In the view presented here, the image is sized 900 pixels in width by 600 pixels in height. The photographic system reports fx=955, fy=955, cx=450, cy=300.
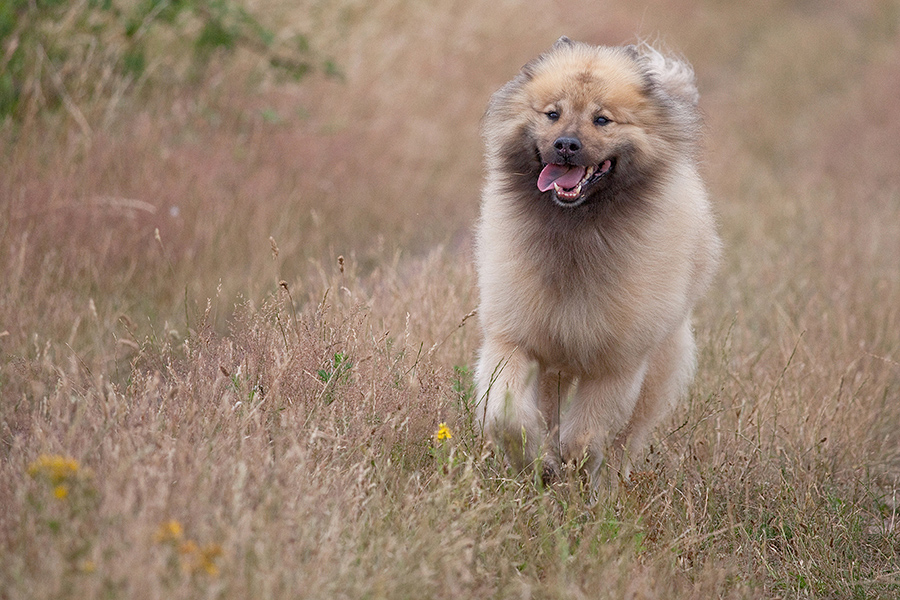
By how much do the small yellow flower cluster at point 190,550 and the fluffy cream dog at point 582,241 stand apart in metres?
1.58

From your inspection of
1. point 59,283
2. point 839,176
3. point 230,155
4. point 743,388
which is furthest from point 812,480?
point 839,176

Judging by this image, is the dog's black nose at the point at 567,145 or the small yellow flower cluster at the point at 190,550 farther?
the dog's black nose at the point at 567,145

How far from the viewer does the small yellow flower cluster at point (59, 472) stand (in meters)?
2.51

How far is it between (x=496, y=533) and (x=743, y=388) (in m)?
2.18

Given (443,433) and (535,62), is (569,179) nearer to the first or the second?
(535,62)

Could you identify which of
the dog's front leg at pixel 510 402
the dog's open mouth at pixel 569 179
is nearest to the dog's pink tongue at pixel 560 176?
the dog's open mouth at pixel 569 179

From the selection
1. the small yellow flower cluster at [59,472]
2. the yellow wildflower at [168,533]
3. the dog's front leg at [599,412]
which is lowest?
the dog's front leg at [599,412]

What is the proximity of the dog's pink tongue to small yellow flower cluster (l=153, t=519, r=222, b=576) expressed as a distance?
2.05m

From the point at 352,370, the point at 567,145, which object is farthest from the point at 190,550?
the point at 567,145

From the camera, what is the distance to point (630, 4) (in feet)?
53.0

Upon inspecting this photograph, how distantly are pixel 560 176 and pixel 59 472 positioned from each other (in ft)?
7.38

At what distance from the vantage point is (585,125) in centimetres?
381

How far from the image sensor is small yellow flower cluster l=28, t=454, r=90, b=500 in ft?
8.25

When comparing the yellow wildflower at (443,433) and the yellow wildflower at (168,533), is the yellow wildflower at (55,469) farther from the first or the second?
the yellow wildflower at (443,433)
